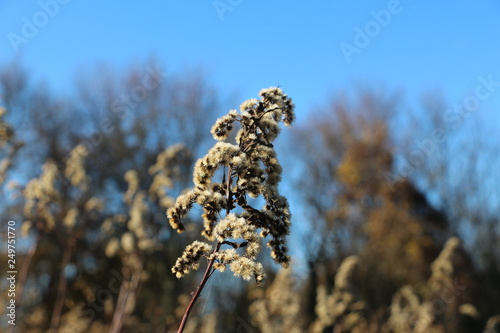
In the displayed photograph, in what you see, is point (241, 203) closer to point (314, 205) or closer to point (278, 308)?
point (278, 308)

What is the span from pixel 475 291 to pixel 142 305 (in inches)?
655

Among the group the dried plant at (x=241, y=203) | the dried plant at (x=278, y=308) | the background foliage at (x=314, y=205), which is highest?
the background foliage at (x=314, y=205)

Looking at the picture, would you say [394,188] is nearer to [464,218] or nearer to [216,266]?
[464,218]

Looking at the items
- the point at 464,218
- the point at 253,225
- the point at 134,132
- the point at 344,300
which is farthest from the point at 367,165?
the point at 253,225

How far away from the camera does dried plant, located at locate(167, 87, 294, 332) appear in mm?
2717

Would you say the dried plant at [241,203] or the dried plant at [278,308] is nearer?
the dried plant at [241,203]

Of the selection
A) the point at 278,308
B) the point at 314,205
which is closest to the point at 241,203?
the point at 278,308

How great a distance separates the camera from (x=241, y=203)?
294cm

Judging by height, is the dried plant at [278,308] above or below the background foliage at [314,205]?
below

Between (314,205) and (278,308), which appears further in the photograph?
(314,205)

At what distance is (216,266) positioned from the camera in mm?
2709

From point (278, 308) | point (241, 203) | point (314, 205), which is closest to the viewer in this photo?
point (241, 203)

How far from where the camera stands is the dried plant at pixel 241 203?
2717 millimetres

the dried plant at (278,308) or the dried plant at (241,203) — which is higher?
the dried plant at (278,308)
